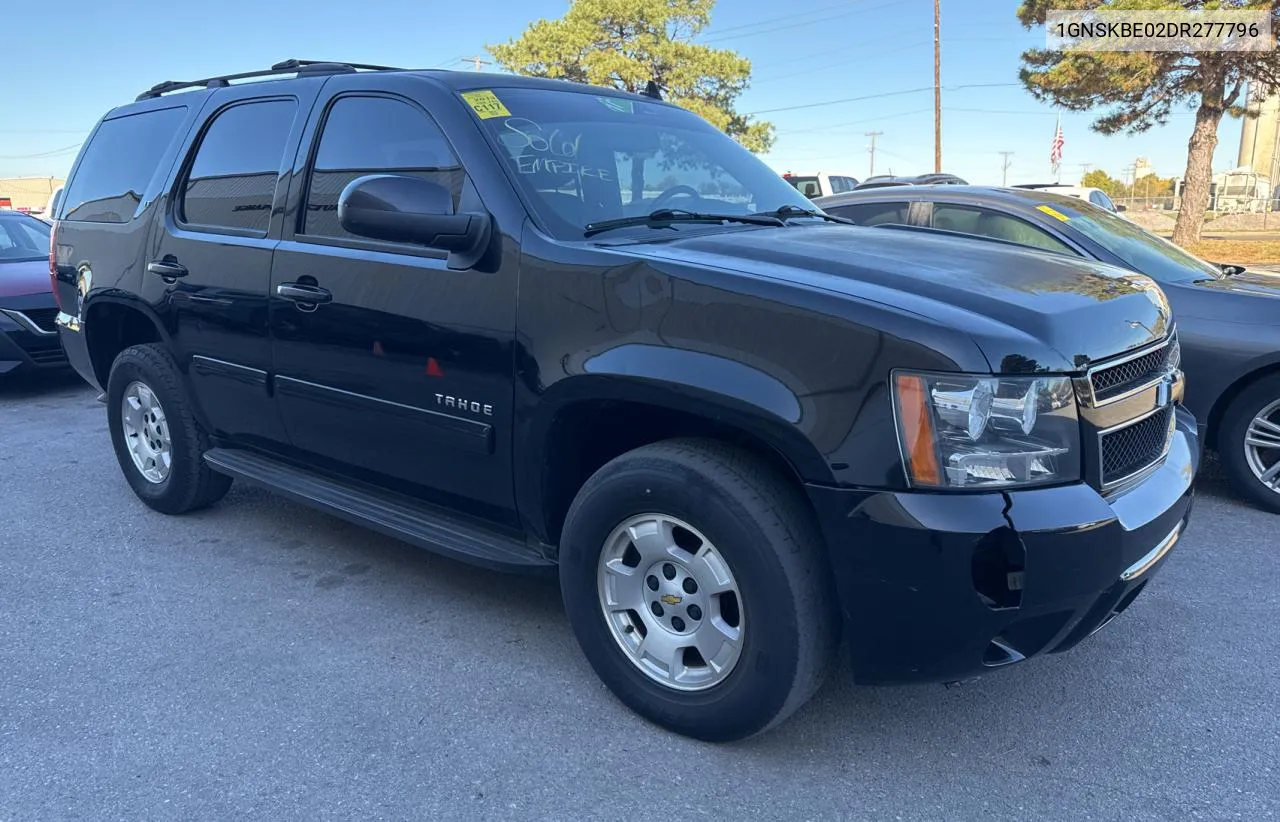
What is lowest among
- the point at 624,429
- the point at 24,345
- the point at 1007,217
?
the point at 24,345

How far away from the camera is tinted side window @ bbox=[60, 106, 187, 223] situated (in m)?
4.52

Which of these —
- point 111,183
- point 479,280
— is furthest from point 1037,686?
point 111,183

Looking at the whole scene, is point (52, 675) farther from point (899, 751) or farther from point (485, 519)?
point (899, 751)

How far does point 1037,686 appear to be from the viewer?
3.10 metres

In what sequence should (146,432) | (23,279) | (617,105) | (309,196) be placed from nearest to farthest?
(309,196)
(617,105)
(146,432)
(23,279)

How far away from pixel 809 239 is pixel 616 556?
119 cm

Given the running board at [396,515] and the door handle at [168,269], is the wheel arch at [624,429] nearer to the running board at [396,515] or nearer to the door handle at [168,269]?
the running board at [396,515]

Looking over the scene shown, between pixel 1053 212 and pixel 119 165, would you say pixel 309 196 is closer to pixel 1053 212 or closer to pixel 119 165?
pixel 119 165

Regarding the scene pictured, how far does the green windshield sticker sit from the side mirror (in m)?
0.99

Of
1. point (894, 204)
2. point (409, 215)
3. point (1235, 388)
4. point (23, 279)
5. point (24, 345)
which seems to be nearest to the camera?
point (409, 215)

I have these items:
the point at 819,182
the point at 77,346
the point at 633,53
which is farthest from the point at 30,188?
the point at 77,346

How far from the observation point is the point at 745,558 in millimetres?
2467

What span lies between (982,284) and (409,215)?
5.47ft

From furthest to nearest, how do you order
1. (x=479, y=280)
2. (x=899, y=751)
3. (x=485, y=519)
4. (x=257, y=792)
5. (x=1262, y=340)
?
(x=1262, y=340) → (x=485, y=519) → (x=479, y=280) → (x=899, y=751) → (x=257, y=792)
